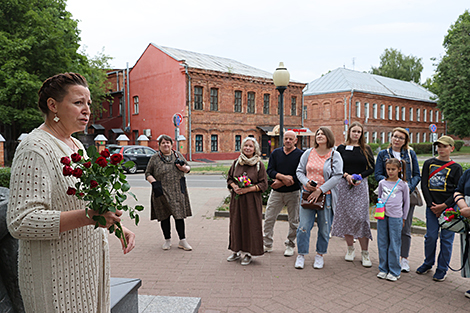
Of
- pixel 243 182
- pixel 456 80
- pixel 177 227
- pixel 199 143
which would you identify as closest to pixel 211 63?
pixel 199 143

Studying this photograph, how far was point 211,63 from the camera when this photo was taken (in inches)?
1318

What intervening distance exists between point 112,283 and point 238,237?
262 cm

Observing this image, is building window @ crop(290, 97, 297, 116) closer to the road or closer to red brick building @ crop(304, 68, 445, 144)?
red brick building @ crop(304, 68, 445, 144)

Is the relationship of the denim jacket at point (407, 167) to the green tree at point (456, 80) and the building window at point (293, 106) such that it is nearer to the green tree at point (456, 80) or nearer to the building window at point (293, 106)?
the building window at point (293, 106)

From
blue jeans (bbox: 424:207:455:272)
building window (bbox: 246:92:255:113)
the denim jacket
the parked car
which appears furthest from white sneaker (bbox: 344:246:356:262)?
building window (bbox: 246:92:255:113)

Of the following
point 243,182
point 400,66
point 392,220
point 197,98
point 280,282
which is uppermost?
point 400,66

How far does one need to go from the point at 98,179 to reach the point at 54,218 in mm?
281

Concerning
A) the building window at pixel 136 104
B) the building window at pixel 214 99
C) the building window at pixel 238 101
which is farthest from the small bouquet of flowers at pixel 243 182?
the building window at pixel 136 104

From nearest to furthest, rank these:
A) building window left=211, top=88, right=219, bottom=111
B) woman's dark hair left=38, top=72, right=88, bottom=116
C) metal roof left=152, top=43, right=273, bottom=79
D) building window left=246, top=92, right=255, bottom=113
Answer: woman's dark hair left=38, top=72, right=88, bottom=116 < metal roof left=152, top=43, right=273, bottom=79 < building window left=211, top=88, right=219, bottom=111 < building window left=246, top=92, right=255, bottom=113

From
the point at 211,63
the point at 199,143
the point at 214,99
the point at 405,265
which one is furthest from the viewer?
the point at 211,63

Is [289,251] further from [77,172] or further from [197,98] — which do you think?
[197,98]

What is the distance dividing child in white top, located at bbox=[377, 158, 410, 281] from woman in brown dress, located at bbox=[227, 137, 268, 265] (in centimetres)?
169

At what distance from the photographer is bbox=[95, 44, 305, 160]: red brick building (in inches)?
1176

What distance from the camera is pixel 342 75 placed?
45.6m
